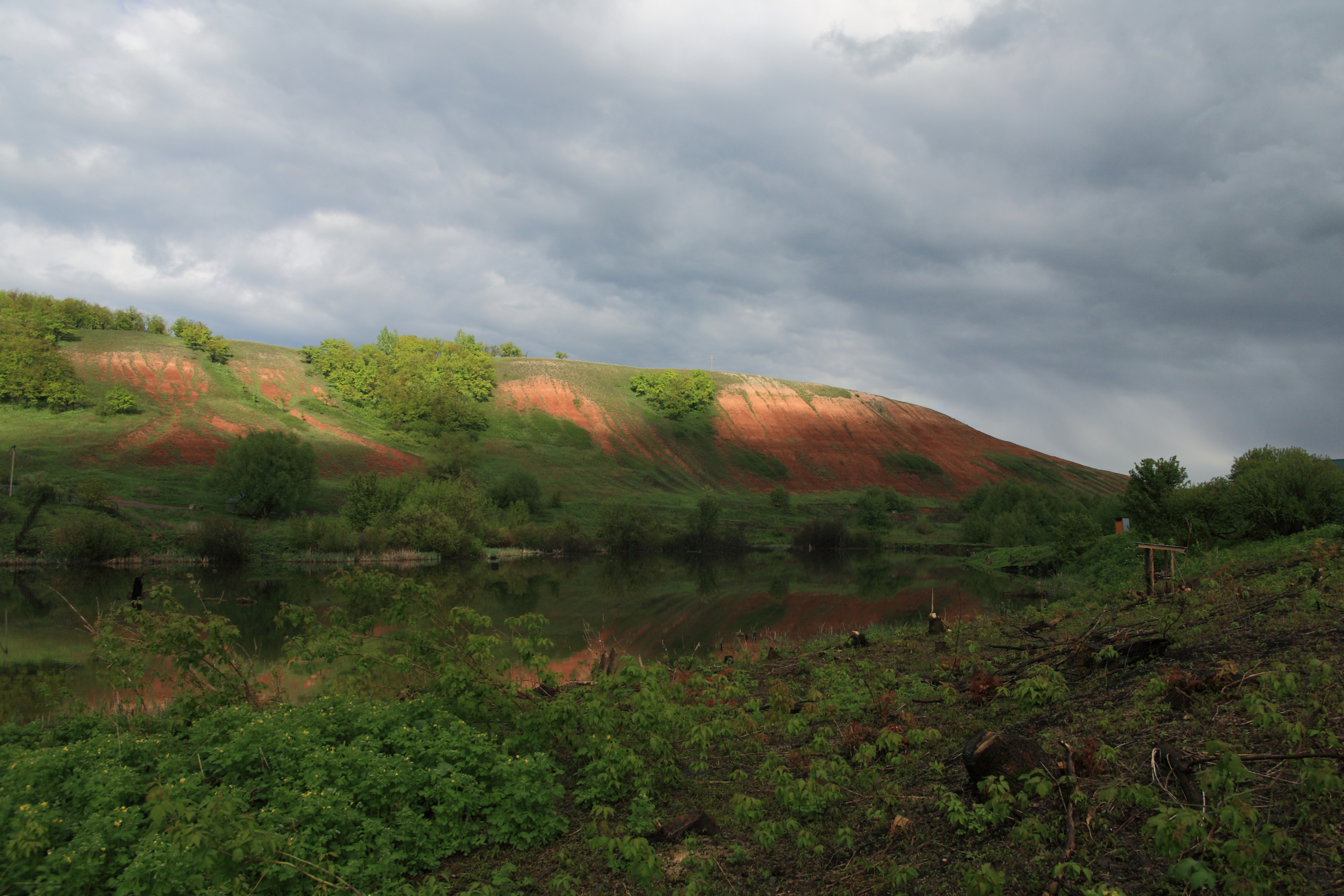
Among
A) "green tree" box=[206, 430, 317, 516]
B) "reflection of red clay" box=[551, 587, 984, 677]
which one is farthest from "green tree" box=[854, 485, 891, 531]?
"green tree" box=[206, 430, 317, 516]

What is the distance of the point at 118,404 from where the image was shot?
70.4 metres

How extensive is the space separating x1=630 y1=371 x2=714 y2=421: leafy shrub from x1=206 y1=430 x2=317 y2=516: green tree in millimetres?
62736

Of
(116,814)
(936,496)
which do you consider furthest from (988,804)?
(936,496)

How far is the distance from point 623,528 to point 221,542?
27.6 meters

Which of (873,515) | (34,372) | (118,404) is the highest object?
(34,372)

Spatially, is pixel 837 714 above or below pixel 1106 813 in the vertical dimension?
below

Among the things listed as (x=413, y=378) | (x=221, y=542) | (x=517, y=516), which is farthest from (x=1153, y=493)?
(x=413, y=378)

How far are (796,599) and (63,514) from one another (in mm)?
44510

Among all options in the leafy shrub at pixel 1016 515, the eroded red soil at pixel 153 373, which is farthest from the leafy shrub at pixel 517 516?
the eroded red soil at pixel 153 373

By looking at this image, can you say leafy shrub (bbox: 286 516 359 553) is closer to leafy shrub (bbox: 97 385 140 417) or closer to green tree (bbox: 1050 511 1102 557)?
leafy shrub (bbox: 97 385 140 417)

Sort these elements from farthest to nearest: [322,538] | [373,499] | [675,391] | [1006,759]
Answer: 1. [675,391]
2. [373,499]
3. [322,538]
4. [1006,759]

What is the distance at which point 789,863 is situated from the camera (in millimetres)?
5145

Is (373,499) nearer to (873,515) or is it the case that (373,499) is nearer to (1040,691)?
(873,515)

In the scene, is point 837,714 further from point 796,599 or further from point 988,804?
point 796,599
